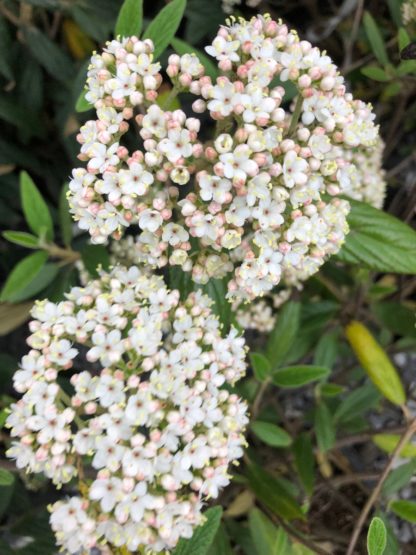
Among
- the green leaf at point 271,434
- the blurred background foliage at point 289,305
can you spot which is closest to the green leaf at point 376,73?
the blurred background foliage at point 289,305

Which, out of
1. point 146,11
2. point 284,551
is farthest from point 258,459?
point 146,11

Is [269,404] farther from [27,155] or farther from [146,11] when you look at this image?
[146,11]

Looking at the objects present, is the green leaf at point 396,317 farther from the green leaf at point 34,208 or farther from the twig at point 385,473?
the green leaf at point 34,208

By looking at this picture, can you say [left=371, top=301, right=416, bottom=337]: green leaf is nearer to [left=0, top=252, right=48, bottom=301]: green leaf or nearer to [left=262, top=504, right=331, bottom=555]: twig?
[left=262, top=504, right=331, bottom=555]: twig

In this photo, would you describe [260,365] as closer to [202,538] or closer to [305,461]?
[305,461]

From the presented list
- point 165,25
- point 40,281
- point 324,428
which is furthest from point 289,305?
point 165,25

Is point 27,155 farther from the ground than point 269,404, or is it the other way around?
point 27,155

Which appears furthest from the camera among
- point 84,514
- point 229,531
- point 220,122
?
point 229,531
